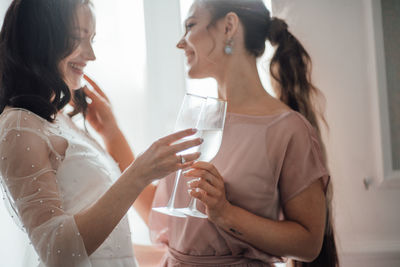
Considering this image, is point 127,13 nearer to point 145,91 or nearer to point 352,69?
point 145,91

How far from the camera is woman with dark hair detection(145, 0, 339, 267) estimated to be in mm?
851

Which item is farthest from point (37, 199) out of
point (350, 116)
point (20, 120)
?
point (350, 116)

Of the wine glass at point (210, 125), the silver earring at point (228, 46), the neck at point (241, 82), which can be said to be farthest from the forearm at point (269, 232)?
the silver earring at point (228, 46)

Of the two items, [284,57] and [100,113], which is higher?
[284,57]

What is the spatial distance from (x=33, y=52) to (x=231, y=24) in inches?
18.8

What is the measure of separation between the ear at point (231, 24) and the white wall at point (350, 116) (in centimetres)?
22

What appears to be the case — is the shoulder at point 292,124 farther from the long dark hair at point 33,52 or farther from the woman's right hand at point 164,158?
the long dark hair at point 33,52

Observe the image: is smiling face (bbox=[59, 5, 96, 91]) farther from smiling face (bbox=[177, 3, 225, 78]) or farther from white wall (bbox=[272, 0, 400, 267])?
white wall (bbox=[272, 0, 400, 267])

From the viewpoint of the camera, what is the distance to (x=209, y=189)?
2.59 feet

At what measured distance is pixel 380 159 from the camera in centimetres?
108

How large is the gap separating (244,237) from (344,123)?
0.49m

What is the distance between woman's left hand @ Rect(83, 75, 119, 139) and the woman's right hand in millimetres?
459

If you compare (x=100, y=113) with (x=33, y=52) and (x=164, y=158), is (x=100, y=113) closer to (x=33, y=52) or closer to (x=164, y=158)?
(x=33, y=52)

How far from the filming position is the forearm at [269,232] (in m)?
0.84
